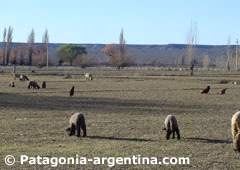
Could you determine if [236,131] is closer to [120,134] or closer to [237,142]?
[237,142]

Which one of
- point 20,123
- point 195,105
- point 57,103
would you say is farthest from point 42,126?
point 195,105

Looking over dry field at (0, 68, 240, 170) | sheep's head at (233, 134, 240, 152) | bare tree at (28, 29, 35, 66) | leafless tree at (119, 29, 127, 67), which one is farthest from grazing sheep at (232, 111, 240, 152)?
bare tree at (28, 29, 35, 66)

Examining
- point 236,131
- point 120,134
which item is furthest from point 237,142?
point 120,134

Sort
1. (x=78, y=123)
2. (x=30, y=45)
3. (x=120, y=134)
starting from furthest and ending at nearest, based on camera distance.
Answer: (x=30, y=45), (x=120, y=134), (x=78, y=123)

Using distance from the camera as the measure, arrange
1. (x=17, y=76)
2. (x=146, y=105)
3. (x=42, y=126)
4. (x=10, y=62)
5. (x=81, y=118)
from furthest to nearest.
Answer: (x=10, y=62) → (x=17, y=76) → (x=146, y=105) → (x=42, y=126) → (x=81, y=118)

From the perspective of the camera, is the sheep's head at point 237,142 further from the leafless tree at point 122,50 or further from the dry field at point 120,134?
the leafless tree at point 122,50

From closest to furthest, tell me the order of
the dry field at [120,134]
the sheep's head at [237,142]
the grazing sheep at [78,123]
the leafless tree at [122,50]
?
the dry field at [120,134], the sheep's head at [237,142], the grazing sheep at [78,123], the leafless tree at [122,50]

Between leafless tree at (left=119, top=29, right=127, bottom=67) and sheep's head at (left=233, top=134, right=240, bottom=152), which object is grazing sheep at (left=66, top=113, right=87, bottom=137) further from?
leafless tree at (left=119, top=29, right=127, bottom=67)

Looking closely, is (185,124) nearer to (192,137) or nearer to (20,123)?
(192,137)

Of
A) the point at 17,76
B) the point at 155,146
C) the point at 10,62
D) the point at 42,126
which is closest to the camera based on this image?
the point at 155,146

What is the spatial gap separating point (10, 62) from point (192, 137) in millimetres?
107957

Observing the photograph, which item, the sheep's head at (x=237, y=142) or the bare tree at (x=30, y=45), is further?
the bare tree at (x=30, y=45)

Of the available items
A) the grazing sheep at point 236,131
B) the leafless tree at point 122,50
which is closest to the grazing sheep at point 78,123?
the grazing sheep at point 236,131

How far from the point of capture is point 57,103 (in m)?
22.7
